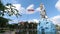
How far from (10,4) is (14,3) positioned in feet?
0.25

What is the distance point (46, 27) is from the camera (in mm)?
3871

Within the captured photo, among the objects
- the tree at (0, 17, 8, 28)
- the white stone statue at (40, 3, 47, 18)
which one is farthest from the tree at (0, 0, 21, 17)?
the white stone statue at (40, 3, 47, 18)

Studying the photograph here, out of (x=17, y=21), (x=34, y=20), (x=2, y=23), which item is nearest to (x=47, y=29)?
(x=34, y=20)

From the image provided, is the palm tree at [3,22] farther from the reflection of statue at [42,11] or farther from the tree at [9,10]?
the reflection of statue at [42,11]

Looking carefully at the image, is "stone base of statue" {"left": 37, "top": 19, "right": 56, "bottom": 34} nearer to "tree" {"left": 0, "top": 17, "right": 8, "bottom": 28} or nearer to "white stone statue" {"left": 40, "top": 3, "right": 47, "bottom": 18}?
"white stone statue" {"left": 40, "top": 3, "right": 47, "bottom": 18}

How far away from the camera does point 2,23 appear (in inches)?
158

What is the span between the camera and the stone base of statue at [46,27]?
12.6 feet

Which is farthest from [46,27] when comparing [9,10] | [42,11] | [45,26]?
[9,10]

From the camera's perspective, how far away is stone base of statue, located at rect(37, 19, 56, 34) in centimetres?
385

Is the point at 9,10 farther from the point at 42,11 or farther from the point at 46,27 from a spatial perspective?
the point at 46,27

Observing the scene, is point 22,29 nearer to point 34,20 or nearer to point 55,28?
point 34,20

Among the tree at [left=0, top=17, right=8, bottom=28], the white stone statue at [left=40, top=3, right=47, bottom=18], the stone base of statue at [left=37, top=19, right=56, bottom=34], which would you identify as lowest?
the stone base of statue at [left=37, top=19, right=56, bottom=34]

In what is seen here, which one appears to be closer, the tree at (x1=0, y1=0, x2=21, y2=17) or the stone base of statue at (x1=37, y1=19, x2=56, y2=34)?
the stone base of statue at (x1=37, y1=19, x2=56, y2=34)

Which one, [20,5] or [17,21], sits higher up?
[20,5]
